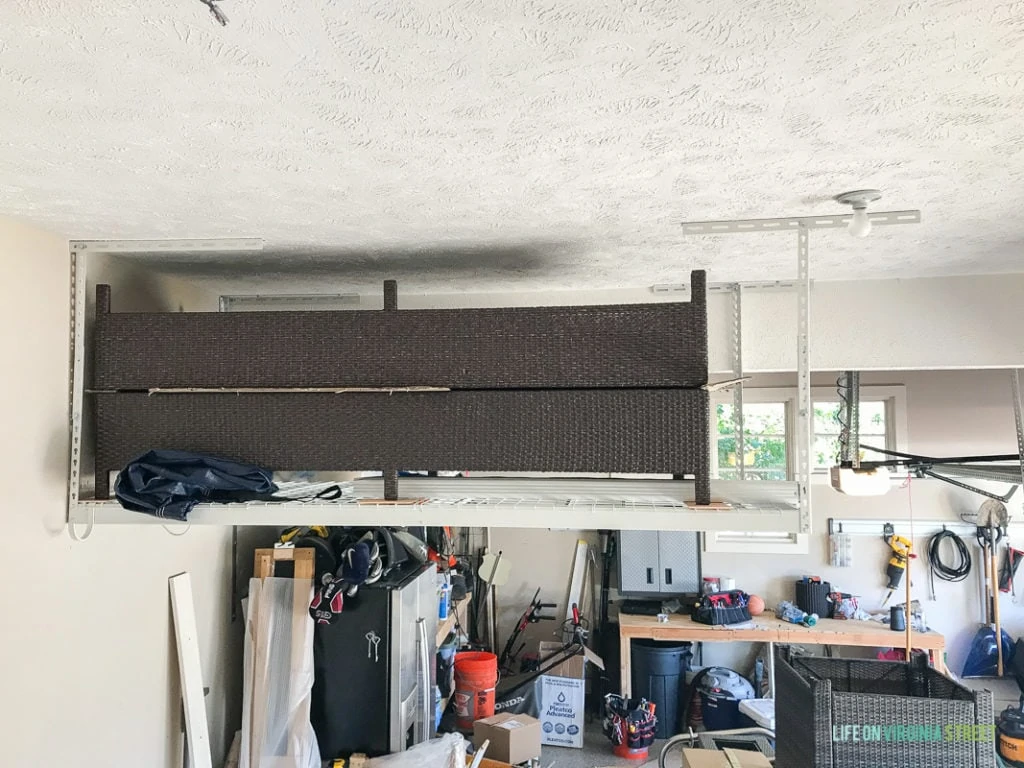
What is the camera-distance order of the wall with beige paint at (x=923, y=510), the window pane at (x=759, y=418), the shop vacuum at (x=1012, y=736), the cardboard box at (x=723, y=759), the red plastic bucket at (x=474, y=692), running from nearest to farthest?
the cardboard box at (x=723, y=759) < the shop vacuum at (x=1012, y=736) < the red plastic bucket at (x=474, y=692) < the wall with beige paint at (x=923, y=510) < the window pane at (x=759, y=418)

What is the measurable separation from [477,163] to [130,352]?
134 centimetres

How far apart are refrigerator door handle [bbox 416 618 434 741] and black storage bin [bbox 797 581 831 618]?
112 inches

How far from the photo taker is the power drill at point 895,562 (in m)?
5.06

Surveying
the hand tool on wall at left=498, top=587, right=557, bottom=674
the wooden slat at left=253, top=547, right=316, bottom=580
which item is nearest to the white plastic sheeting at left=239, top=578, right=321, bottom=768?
the wooden slat at left=253, top=547, right=316, bottom=580

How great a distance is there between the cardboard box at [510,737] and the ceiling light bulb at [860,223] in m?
3.15

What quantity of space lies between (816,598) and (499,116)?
4817 millimetres

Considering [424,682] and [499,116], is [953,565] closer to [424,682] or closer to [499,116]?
[424,682]

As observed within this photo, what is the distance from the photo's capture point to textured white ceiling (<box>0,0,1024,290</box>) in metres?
0.96

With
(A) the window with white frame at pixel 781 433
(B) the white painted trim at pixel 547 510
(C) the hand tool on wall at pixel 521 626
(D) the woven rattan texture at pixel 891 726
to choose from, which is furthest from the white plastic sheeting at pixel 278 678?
(A) the window with white frame at pixel 781 433

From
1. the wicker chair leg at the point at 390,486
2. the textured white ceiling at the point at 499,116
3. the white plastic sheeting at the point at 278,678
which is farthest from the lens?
the white plastic sheeting at the point at 278,678

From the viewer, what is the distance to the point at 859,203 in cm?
174

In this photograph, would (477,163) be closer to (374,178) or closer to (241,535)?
(374,178)

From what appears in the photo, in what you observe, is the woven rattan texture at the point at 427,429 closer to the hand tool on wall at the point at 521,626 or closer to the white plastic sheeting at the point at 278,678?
the white plastic sheeting at the point at 278,678

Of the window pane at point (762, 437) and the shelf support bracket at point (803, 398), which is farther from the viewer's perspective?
the window pane at point (762, 437)
